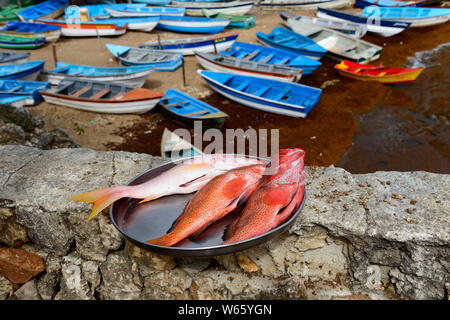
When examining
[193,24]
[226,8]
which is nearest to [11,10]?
[193,24]

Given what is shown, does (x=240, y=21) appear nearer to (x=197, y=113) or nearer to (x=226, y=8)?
(x=226, y=8)

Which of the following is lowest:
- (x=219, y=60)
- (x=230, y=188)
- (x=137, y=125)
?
(x=137, y=125)

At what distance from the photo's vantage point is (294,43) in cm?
1454

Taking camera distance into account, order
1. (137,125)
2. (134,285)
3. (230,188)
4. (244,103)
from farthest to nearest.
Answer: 1. (244,103)
2. (137,125)
3. (134,285)
4. (230,188)

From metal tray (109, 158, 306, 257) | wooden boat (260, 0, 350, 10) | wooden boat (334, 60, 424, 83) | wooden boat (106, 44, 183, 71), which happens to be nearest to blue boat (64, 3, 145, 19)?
wooden boat (106, 44, 183, 71)

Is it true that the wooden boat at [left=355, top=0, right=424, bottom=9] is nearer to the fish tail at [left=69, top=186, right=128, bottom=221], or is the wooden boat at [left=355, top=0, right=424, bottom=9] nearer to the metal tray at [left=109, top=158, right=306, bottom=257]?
the metal tray at [left=109, top=158, right=306, bottom=257]

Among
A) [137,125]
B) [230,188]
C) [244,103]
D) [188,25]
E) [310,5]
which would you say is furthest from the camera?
[310,5]

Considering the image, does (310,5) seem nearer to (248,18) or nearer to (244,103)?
(248,18)

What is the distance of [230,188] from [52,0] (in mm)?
23489

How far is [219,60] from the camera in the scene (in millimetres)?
12625

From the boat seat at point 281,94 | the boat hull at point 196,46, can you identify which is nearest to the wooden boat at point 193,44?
the boat hull at point 196,46

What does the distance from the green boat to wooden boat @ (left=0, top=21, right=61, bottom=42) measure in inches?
115

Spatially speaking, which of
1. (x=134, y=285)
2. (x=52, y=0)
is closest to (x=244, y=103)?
(x=134, y=285)

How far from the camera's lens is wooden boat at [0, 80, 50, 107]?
1029 centimetres
